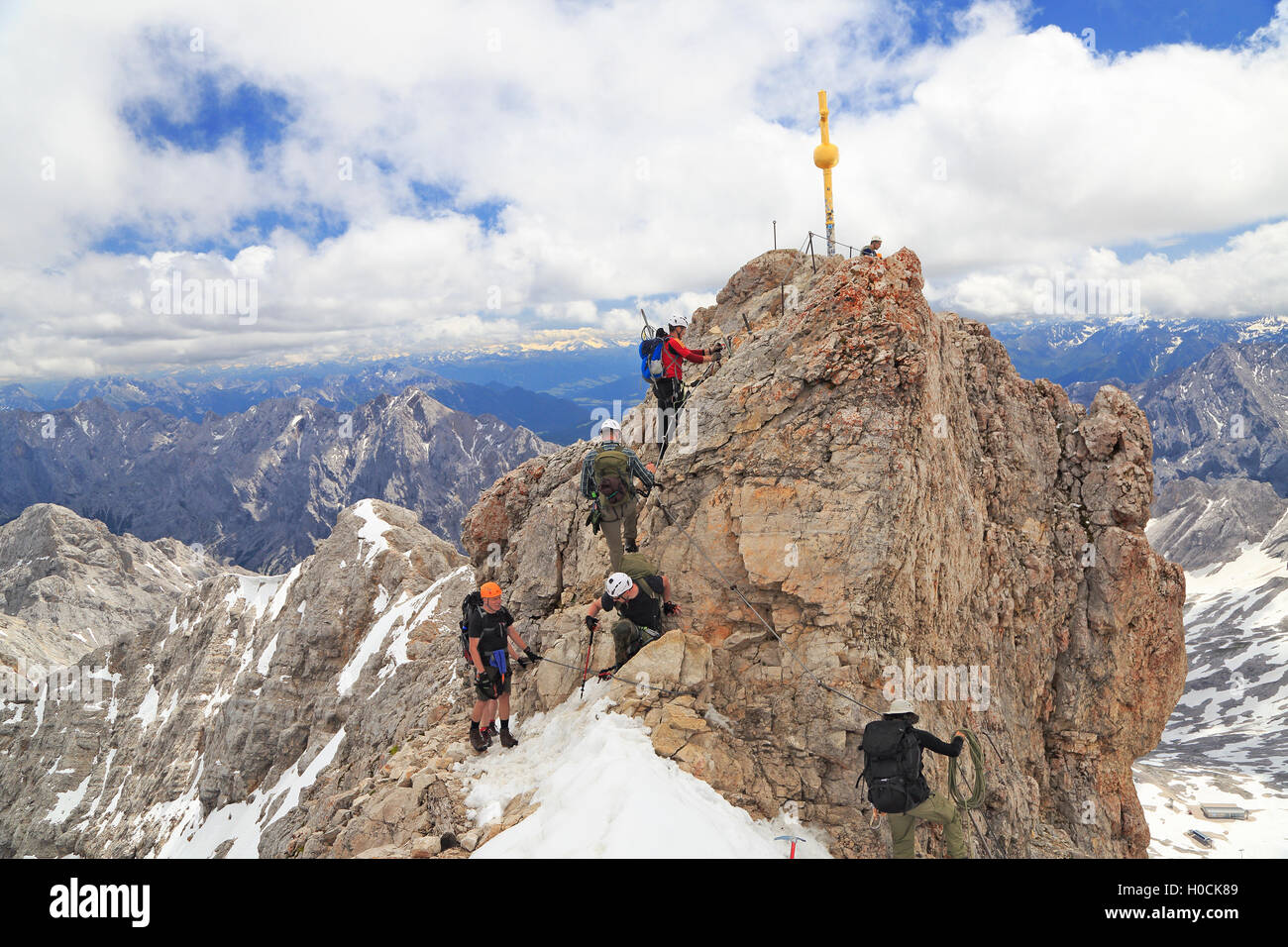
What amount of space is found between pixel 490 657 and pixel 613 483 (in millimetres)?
5088

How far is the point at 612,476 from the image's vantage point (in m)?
15.8

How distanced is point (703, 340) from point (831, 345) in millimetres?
12373

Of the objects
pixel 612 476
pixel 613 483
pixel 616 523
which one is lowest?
pixel 616 523

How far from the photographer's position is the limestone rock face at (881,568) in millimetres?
13523

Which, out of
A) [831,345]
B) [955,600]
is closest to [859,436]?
[831,345]

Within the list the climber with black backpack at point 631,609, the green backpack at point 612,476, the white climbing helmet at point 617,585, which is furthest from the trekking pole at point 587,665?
the green backpack at point 612,476

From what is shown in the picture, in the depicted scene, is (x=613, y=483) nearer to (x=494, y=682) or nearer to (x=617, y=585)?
(x=617, y=585)

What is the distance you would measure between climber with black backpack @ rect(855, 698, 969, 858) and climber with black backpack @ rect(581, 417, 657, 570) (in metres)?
7.48

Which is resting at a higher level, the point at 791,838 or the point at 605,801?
the point at 605,801

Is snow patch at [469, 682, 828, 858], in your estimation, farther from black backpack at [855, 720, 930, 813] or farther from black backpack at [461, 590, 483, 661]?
black backpack at [461, 590, 483, 661]

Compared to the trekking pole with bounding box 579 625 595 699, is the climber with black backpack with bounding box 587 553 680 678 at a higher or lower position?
higher

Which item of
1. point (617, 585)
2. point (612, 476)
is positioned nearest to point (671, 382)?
point (612, 476)

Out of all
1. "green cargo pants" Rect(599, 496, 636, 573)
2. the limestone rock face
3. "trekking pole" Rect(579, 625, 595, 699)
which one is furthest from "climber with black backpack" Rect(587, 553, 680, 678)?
"green cargo pants" Rect(599, 496, 636, 573)

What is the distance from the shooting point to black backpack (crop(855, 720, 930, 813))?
1045 centimetres
